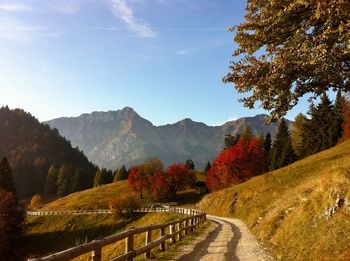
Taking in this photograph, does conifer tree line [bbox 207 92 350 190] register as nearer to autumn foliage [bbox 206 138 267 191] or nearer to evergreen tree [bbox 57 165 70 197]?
autumn foliage [bbox 206 138 267 191]

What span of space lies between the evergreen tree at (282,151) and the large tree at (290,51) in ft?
259

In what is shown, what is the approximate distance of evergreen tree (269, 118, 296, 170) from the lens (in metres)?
91.8

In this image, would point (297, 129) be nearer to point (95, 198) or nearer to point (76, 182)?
point (95, 198)

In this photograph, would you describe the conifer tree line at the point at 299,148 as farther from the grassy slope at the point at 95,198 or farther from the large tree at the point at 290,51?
the large tree at the point at 290,51

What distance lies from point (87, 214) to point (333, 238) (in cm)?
8735

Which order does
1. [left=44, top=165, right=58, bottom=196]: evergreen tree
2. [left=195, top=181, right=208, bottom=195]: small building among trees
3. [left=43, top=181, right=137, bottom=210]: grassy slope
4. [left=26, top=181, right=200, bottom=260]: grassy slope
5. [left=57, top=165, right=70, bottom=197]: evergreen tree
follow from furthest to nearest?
[left=44, top=165, right=58, bottom=196]: evergreen tree
[left=57, top=165, right=70, bottom=197]: evergreen tree
[left=195, top=181, right=208, bottom=195]: small building among trees
[left=43, top=181, right=137, bottom=210]: grassy slope
[left=26, top=181, right=200, bottom=260]: grassy slope

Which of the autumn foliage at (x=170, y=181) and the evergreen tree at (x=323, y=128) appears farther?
the autumn foliage at (x=170, y=181)

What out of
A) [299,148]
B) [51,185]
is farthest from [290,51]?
[51,185]

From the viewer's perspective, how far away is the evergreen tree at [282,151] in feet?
301

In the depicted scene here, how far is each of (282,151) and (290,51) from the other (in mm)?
85753

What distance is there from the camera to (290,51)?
41.8ft

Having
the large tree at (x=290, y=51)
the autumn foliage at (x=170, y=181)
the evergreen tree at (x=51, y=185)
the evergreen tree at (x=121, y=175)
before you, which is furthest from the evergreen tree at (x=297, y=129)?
the evergreen tree at (x=51, y=185)

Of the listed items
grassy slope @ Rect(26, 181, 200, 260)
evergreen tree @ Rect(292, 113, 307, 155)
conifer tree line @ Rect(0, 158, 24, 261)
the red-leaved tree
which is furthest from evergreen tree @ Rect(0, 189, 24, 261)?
evergreen tree @ Rect(292, 113, 307, 155)

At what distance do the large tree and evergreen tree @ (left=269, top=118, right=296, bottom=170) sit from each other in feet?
259
